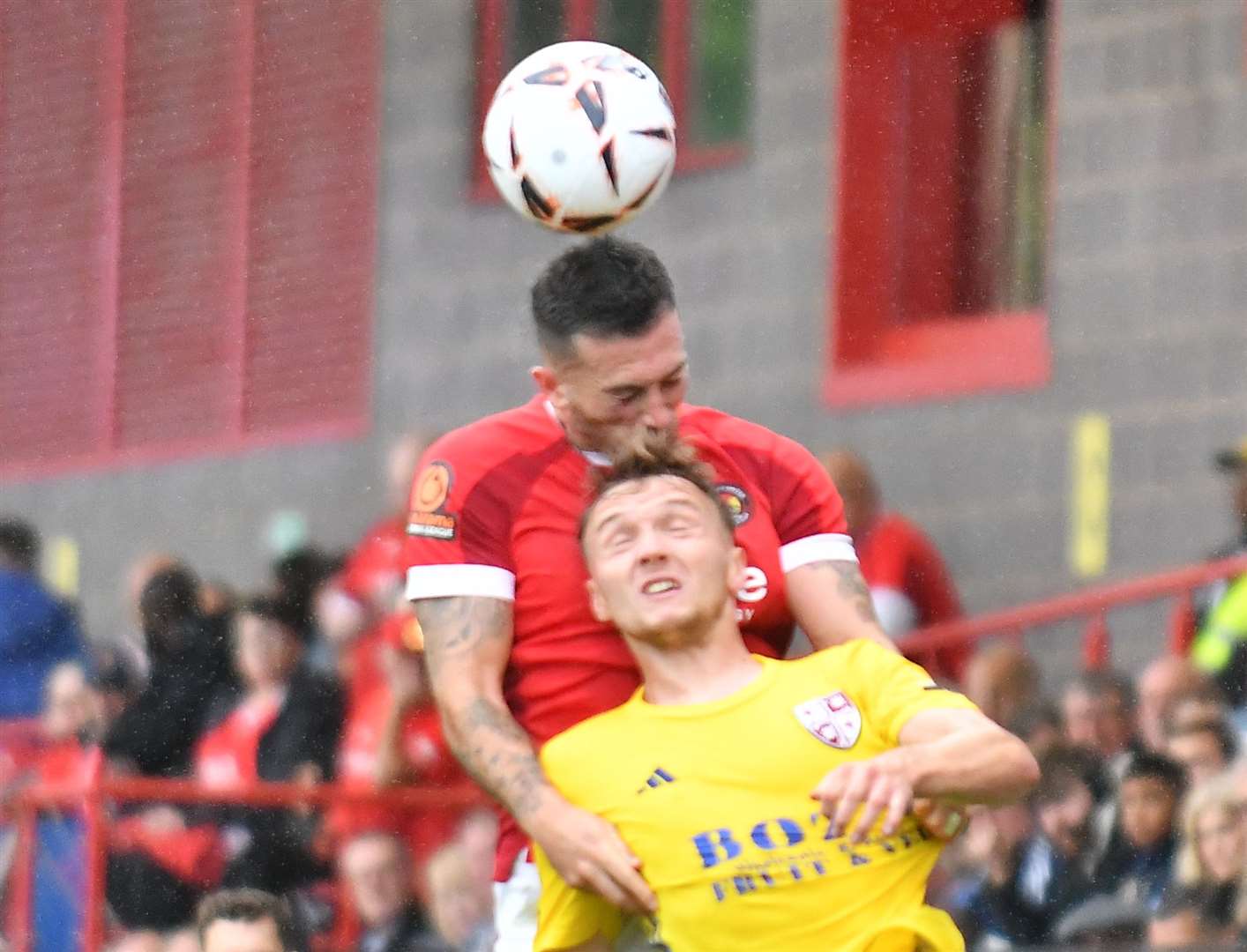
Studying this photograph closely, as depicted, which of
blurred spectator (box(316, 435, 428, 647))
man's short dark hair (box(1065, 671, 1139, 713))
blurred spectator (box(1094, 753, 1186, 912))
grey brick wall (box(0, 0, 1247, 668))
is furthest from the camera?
blurred spectator (box(316, 435, 428, 647))

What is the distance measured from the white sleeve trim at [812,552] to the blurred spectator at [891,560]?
13.3 feet

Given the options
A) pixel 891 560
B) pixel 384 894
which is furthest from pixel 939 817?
pixel 891 560

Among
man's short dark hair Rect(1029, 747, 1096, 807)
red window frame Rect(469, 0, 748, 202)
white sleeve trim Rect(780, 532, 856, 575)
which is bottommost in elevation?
man's short dark hair Rect(1029, 747, 1096, 807)

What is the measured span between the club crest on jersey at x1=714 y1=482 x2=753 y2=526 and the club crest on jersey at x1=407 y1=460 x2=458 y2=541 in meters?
0.55

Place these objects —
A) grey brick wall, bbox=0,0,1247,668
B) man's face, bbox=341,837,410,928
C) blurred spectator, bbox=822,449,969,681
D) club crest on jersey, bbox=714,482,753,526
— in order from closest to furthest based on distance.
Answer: club crest on jersey, bbox=714,482,753,526, man's face, bbox=341,837,410,928, blurred spectator, bbox=822,449,969,681, grey brick wall, bbox=0,0,1247,668

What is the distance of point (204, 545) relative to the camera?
49.9ft

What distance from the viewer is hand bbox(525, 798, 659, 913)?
16.6ft

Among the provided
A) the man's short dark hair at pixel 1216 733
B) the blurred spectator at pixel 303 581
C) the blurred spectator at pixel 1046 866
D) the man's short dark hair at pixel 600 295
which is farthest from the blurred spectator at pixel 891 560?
the man's short dark hair at pixel 600 295

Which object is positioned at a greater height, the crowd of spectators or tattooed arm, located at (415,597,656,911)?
tattooed arm, located at (415,597,656,911)

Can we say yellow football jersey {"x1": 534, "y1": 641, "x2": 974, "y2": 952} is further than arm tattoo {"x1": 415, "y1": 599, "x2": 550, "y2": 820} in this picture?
No

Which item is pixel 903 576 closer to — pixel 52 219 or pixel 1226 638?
pixel 1226 638

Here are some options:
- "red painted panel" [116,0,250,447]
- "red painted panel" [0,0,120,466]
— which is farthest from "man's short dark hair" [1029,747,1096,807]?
"red painted panel" [0,0,120,466]

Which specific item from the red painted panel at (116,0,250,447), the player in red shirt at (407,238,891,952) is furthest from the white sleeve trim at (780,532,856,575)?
the red painted panel at (116,0,250,447)

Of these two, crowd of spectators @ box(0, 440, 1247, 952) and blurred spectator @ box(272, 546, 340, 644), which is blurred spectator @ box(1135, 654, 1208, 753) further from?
blurred spectator @ box(272, 546, 340, 644)
